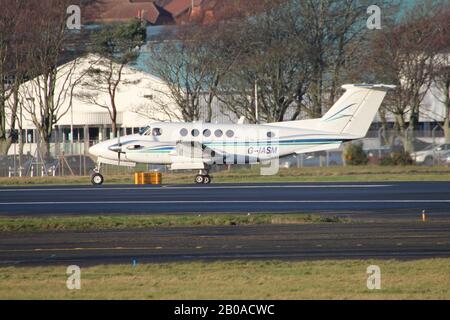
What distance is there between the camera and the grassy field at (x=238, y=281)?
13477 mm

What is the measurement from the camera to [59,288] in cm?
1411

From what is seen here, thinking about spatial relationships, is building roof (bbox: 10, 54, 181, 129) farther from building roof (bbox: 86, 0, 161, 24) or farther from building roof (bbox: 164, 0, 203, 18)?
building roof (bbox: 164, 0, 203, 18)

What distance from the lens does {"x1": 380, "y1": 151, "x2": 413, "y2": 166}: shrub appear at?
4784 centimetres

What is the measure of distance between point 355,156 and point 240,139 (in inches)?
415

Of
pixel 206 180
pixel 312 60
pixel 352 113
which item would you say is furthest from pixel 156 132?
pixel 312 60

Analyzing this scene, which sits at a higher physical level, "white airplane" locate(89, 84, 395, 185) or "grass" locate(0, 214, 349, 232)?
"white airplane" locate(89, 84, 395, 185)

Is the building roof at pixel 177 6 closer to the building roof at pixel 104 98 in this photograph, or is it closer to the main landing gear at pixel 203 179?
the building roof at pixel 104 98

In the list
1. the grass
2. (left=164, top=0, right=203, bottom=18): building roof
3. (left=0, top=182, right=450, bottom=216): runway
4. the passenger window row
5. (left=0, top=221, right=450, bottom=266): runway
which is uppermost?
(left=164, top=0, right=203, bottom=18): building roof

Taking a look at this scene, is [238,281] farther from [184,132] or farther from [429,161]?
[429,161]

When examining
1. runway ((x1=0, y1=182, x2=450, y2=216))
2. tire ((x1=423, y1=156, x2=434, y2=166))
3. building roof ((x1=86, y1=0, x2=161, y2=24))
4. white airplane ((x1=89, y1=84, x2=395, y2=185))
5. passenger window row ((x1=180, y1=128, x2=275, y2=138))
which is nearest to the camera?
runway ((x1=0, y1=182, x2=450, y2=216))

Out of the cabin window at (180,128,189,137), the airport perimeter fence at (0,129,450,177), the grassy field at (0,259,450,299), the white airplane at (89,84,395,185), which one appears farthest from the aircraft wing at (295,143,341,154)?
the grassy field at (0,259,450,299)

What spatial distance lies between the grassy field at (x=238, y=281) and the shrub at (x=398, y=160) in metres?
31.9

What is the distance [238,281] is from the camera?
1456cm
